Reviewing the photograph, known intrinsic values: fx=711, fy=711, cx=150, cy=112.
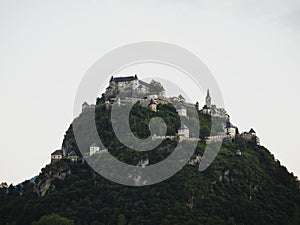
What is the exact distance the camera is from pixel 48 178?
113188mm

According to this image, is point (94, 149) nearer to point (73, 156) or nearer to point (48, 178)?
point (73, 156)

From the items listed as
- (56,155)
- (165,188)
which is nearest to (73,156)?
(56,155)

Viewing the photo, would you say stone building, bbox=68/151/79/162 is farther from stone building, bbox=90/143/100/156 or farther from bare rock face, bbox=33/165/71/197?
bare rock face, bbox=33/165/71/197

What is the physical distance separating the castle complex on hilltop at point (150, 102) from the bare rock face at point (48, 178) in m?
4.57

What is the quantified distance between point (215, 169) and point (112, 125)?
807 inches

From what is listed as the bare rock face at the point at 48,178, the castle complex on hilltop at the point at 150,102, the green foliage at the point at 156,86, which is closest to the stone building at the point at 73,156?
the castle complex on hilltop at the point at 150,102

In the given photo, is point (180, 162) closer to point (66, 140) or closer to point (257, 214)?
point (257, 214)

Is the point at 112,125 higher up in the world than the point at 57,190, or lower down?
higher up

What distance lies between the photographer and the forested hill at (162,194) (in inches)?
3942

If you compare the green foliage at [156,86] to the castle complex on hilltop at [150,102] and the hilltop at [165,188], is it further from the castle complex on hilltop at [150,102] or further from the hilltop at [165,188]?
the hilltop at [165,188]

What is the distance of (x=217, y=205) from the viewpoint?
340ft

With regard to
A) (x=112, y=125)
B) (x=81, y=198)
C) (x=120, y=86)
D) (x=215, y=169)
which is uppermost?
(x=120, y=86)

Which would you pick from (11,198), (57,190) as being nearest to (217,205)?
(57,190)

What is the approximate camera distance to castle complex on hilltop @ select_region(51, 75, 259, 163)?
4763 inches
